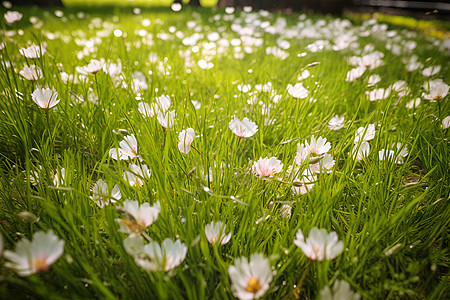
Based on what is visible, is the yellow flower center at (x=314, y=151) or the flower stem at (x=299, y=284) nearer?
the flower stem at (x=299, y=284)

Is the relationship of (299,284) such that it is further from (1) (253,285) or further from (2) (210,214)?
(2) (210,214)

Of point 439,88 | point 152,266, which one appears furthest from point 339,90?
point 152,266

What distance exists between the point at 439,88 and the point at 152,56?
66.8 inches

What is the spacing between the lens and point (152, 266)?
1.81 ft

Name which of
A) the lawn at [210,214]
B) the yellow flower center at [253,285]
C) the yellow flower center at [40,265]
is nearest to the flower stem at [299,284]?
the lawn at [210,214]

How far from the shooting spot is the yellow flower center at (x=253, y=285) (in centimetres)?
55

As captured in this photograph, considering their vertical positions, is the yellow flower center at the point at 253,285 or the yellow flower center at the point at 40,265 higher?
the yellow flower center at the point at 40,265

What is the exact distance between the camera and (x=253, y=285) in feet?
1.81

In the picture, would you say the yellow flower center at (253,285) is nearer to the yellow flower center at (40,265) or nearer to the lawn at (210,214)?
the lawn at (210,214)

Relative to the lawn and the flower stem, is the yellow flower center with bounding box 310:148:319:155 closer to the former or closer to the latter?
the lawn

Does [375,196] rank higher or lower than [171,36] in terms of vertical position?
lower

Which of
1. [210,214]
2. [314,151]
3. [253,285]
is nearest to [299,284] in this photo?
[253,285]

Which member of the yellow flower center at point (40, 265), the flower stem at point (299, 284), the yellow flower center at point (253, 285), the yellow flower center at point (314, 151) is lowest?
the flower stem at point (299, 284)

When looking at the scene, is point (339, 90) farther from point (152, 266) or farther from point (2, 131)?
point (2, 131)
